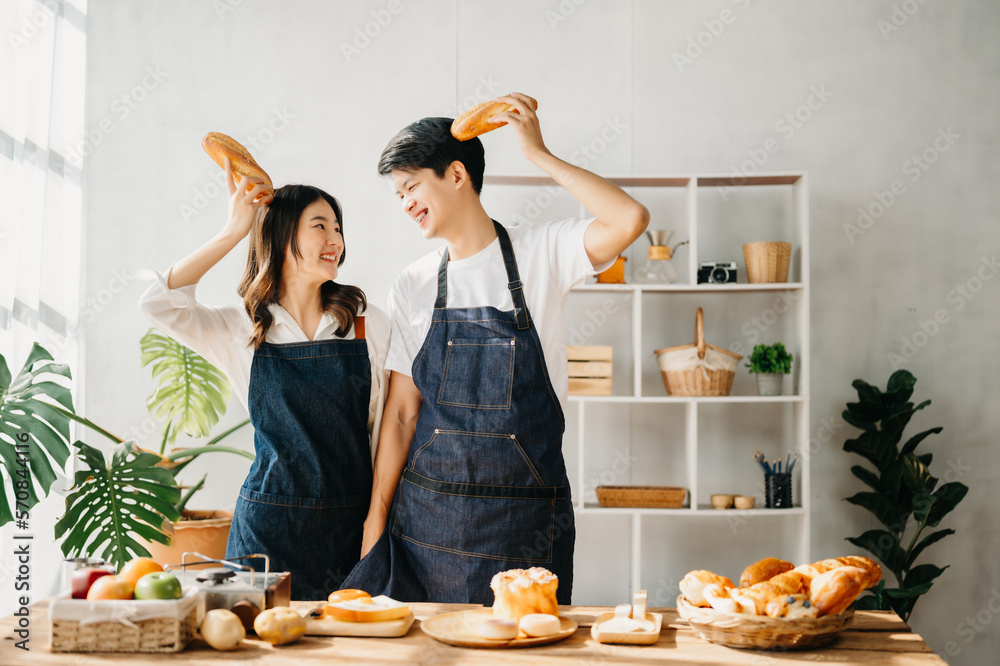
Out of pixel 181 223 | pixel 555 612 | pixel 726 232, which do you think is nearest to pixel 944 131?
pixel 726 232

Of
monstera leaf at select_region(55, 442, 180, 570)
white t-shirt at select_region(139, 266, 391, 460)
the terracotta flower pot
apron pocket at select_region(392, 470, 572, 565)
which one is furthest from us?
the terracotta flower pot

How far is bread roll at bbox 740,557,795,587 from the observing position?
1.40 meters

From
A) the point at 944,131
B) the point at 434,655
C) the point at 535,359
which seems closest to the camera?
the point at 434,655

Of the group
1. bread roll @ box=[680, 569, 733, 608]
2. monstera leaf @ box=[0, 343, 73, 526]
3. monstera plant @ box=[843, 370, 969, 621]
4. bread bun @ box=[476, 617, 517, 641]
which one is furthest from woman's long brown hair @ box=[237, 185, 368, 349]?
monstera plant @ box=[843, 370, 969, 621]

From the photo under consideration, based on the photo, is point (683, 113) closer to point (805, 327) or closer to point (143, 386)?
point (805, 327)

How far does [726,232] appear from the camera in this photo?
3.82 m

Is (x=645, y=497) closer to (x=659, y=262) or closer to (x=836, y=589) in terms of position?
(x=659, y=262)

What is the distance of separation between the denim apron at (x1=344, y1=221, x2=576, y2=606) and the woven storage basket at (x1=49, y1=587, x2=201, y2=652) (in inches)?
28.9

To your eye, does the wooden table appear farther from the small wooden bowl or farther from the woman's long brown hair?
the small wooden bowl

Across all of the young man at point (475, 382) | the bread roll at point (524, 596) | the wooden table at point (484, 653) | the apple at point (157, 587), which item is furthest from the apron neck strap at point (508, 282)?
the apple at point (157, 587)

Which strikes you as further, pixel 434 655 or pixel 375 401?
pixel 375 401

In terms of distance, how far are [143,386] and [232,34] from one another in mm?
1819

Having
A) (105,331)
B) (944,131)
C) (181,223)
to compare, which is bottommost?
(105,331)

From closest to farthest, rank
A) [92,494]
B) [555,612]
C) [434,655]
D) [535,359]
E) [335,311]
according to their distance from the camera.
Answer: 1. [434,655]
2. [555,612]
3. [535,359]
4. [335,311]
5. [92,494]
